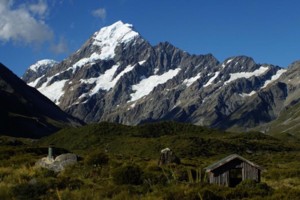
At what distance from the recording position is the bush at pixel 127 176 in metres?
29.4

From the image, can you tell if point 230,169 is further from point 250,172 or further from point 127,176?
point 127,176

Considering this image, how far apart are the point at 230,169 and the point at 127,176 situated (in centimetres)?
1213

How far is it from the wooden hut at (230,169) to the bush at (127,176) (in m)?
8.85

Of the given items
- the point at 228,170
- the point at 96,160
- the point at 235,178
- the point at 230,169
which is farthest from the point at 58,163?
the point at 235,178

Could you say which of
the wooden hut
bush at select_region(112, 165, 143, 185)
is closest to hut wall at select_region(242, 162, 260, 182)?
the wooden hut

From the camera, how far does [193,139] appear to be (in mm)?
164125

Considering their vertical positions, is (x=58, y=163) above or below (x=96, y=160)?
below

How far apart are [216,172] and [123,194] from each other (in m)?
16.8

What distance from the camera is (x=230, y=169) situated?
39.4m

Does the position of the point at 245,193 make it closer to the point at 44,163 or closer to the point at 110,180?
the point at 110,180

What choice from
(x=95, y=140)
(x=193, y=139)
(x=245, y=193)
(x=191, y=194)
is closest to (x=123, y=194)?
(x=191, y=194)

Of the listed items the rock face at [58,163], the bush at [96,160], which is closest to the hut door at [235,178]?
the bush at [96,160]

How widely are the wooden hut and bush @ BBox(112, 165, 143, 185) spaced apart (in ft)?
29.0

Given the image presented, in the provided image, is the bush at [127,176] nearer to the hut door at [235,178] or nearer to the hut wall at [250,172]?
the hut door at [235,178]
